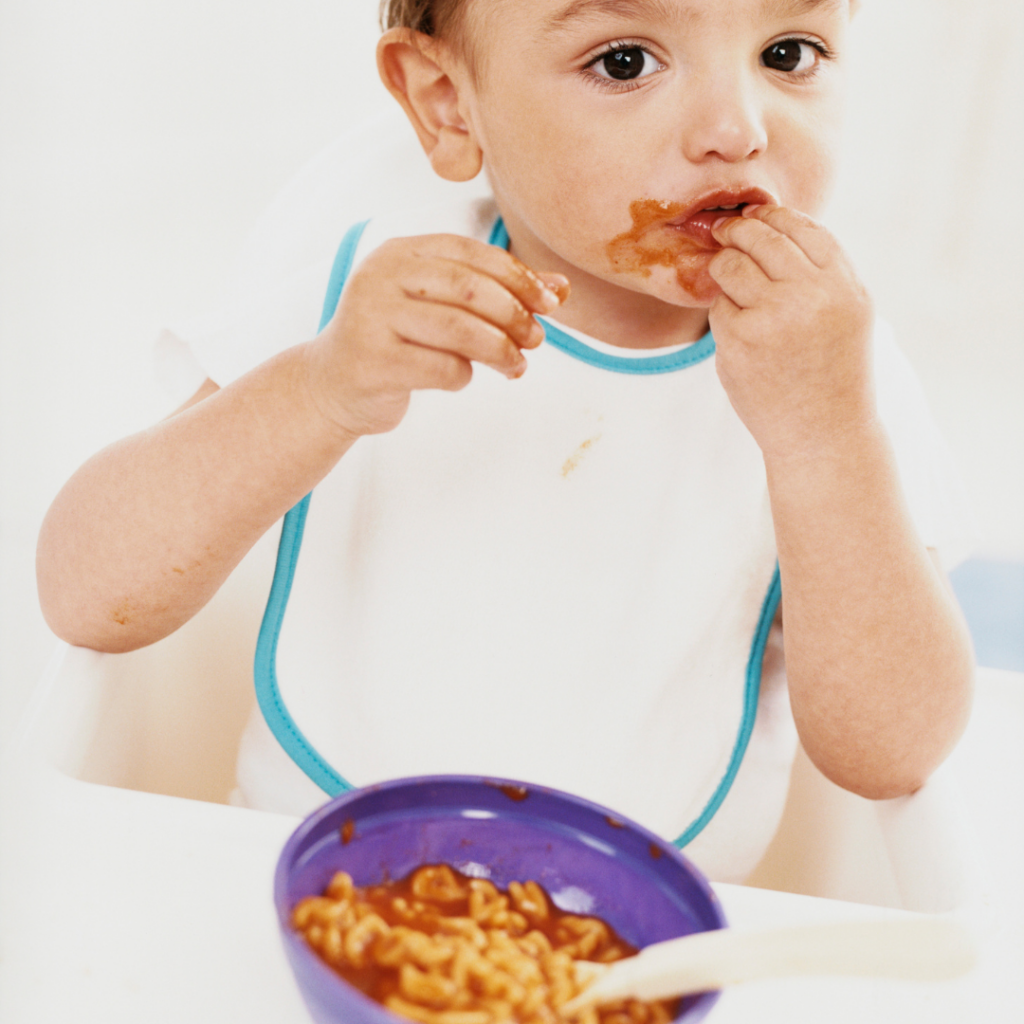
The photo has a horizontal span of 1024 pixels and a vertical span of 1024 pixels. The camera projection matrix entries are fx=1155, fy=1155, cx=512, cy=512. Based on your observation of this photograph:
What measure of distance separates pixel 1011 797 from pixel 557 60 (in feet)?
1.87

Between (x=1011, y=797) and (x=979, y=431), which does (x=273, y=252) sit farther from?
(x=979, y=431)

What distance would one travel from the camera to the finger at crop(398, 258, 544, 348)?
2.02 feet

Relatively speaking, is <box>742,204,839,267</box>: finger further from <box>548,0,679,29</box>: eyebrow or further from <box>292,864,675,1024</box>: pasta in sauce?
<box>292,864,675,1024</box>: pasta in sauce

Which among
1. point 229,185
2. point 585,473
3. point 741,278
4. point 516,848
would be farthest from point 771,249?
point 229,185

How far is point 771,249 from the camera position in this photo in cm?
68

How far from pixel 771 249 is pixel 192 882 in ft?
1.53

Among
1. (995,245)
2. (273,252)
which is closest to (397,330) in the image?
(273,252)

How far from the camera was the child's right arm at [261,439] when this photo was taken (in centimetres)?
62

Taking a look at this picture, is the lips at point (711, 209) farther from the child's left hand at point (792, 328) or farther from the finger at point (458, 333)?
the finger at point (458, 333)

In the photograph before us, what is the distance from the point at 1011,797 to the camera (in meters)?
0.79

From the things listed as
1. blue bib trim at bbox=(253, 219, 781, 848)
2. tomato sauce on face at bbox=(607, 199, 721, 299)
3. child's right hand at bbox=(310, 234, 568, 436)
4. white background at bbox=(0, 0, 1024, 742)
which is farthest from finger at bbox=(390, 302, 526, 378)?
white background at bbox=(0, 0, 1024, 742)

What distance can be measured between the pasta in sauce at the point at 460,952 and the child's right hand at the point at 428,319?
0.28 m

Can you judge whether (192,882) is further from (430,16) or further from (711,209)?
(430,16)

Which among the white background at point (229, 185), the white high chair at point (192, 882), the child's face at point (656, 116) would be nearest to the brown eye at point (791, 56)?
the child's face at point (656, 116)
